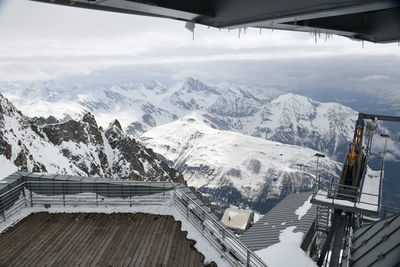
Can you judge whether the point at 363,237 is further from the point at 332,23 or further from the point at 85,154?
the point at 85,154

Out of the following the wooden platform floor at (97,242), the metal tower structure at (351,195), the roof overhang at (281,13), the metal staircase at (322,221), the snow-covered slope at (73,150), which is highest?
the roof overhang at (281,13)

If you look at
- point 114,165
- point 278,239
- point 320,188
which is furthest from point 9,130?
point 320,188

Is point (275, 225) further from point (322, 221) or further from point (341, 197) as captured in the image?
point (341, 197)

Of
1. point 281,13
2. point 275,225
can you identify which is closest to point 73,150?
point 275,225

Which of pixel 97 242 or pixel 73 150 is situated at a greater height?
pixel 97 242

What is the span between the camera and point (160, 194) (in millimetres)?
15117

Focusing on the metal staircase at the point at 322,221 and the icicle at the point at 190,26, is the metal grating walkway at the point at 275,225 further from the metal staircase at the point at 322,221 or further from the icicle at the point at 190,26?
the icicle at the point at 190,26

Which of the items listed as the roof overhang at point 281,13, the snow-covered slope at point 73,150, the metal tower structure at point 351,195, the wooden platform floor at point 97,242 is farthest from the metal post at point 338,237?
the snow-covered slope at point 73,150

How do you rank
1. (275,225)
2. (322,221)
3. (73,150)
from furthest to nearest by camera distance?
(73,150) < (275,225) < (322,221)

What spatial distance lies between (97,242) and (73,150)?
9795cm

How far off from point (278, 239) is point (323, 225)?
13.3 feet

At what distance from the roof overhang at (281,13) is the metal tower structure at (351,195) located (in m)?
10.8

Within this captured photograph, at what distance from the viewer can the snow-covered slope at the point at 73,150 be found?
73250 mm

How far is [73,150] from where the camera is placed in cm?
10231
